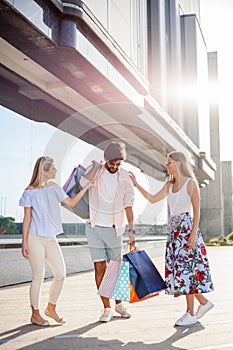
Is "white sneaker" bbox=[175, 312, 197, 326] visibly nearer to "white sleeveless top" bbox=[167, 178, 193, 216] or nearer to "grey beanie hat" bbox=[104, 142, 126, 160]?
"white sleeveless top" bbox=[167, 178, 193, 216]

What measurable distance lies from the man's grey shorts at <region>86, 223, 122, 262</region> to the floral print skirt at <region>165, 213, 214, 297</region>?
0.57 metres

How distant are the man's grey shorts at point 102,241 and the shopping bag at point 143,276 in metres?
0.27

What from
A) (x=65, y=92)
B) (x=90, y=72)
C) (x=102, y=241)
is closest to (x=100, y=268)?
(x=102, y=241)

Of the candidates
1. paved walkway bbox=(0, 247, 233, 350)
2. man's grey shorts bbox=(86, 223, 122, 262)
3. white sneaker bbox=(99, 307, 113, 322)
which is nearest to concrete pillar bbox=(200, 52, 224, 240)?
paved walkway bbox=(0, 247, 233, 350)

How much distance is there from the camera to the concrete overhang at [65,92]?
7.67m

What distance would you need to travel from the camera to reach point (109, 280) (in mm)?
5406

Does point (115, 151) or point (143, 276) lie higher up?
point (115, 151)

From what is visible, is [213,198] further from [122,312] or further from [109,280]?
[109,280]

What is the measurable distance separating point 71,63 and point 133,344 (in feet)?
17.4

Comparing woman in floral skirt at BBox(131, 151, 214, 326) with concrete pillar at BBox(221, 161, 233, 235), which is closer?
woman in floral skirt at BBox(131, 151, 214, 326)

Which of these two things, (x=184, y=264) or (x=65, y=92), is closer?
(x=184, y=264)

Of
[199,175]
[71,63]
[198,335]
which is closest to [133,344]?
[198,335]

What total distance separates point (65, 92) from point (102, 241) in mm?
5679

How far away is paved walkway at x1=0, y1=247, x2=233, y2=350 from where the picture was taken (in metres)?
4.39
